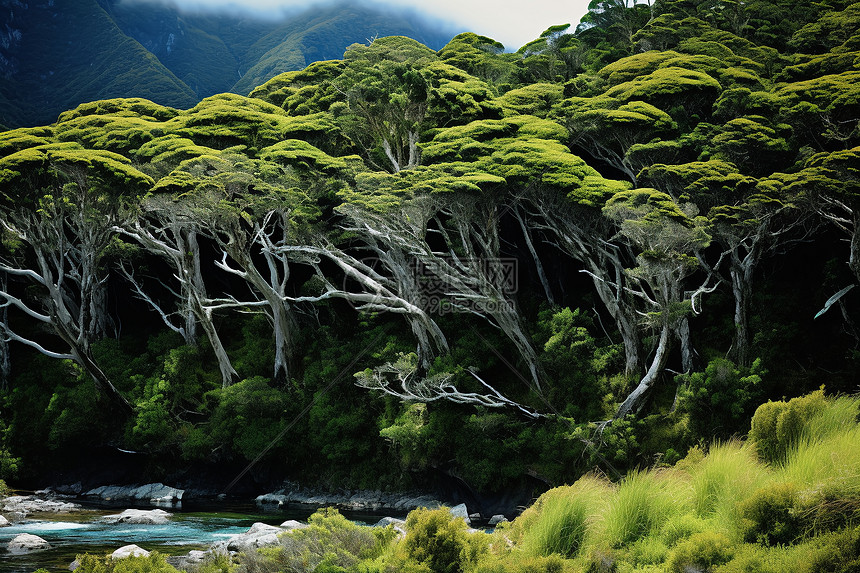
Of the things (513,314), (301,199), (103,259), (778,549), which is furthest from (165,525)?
(778,549)

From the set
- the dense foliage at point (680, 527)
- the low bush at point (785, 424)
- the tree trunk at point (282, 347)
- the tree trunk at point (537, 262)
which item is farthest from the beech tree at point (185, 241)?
the low bush at point (785, 424)

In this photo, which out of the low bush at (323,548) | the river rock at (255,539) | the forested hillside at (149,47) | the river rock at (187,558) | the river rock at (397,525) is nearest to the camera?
the low bush at (323,548)

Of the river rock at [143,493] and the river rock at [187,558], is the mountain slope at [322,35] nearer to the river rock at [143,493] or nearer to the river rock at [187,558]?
the river rock at [143,493]

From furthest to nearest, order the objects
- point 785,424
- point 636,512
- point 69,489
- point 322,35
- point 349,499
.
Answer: point 322,35 → point 69,489 → point 349,499 → point 785,424 → point 636,512

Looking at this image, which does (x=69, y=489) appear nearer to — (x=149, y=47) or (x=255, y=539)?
(x=255, y=539)

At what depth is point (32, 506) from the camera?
18.5 m

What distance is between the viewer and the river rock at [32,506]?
18.2 metres

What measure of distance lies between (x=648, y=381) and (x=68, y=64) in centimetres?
6893

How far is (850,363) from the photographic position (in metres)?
15.3

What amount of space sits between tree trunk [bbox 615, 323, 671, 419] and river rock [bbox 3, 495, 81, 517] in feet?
51.0

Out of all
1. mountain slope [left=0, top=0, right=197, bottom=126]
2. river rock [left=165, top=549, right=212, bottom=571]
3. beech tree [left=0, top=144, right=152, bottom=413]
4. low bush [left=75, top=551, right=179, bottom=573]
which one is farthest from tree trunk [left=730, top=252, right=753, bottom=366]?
mountain slope [left=0, top=0, right=197, bottom=126]

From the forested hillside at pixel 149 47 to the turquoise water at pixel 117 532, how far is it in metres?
37.5

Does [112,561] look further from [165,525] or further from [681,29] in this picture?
[681,29]

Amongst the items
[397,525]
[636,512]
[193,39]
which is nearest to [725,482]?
[636,512]
